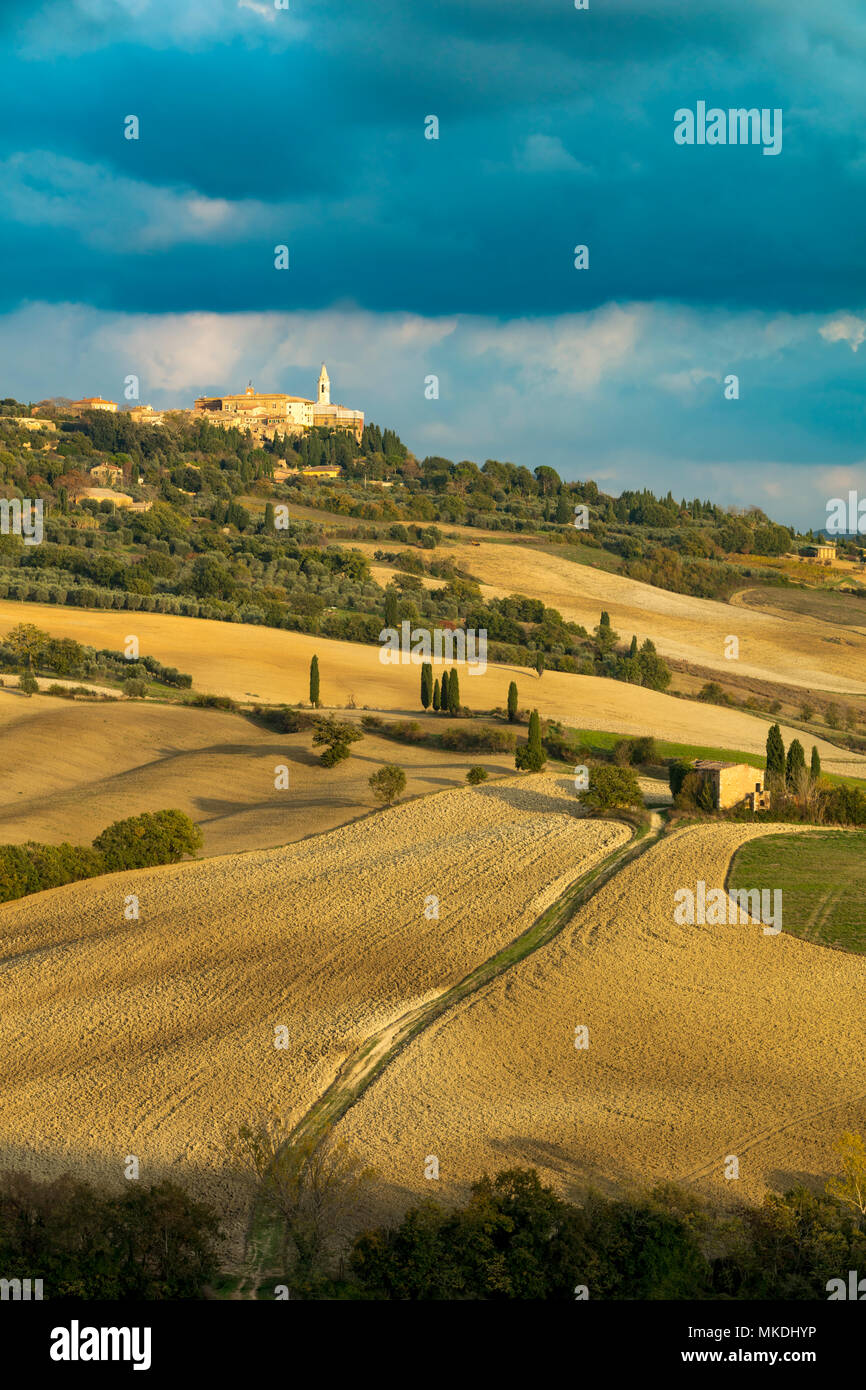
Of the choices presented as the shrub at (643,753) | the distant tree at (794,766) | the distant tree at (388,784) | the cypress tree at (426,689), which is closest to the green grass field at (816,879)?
the distant tree at (794,766)

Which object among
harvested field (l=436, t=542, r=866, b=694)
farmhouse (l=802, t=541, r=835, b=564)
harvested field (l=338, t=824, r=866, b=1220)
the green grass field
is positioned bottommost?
harvested field (l=338, t=824, r=866, b=1220)

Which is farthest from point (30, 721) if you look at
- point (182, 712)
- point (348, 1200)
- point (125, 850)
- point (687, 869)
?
point (348, 1200)

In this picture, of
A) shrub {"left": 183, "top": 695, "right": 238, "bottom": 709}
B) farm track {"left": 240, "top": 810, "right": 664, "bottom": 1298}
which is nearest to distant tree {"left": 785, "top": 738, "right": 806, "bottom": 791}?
farm track {"left": 240, "top": 810, "right": 664, "bottom": 1298}

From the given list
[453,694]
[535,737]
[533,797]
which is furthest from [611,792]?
[453,694]

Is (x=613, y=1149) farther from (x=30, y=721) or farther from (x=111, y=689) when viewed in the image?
(x=111, y=689)

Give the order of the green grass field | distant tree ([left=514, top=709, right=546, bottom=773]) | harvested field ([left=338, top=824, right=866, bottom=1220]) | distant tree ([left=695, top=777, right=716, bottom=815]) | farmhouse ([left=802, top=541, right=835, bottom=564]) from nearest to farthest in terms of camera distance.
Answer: harvested field ([left=338, top=824, right=866, bottom=1220]) → the green grass field → distant tree ([left=695, top=777, right=716, bottom=815]) → distant tree ([left=514, top=709, right=546, bottom=773]) → farmhouse ([left=802, top=541, right=835, bottom=564])

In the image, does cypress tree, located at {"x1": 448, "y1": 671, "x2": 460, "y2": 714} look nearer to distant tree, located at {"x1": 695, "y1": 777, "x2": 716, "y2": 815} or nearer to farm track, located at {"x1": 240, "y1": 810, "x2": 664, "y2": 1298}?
distant tree, located at {"x1": 695, "y1": 777, "x2": 716, "y2": 815}
